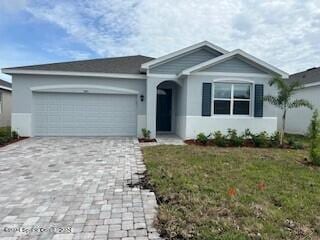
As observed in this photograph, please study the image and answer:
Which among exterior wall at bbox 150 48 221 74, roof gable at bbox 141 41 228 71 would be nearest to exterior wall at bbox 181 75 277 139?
exterior wall at bbox 150 48 221 74

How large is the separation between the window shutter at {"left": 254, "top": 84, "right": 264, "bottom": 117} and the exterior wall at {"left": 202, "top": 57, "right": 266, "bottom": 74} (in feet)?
2.72

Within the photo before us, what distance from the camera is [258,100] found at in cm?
1256

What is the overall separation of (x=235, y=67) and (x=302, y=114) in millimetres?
7427

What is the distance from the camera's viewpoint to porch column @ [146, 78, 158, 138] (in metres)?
13.1

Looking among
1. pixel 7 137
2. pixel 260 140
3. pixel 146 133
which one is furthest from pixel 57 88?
pixel 260 140

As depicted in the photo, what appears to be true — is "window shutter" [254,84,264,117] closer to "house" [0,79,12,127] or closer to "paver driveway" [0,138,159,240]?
"paver driveway" [0,138,159,240]

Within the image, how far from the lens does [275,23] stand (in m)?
13.7

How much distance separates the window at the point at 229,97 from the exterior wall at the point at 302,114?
19.8ft

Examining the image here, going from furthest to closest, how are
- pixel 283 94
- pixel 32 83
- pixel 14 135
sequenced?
1. pixel 32 83
2. pixel 14 135
3. pixel 283 94

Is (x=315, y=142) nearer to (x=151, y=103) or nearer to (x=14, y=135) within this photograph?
(x=151, y=103)

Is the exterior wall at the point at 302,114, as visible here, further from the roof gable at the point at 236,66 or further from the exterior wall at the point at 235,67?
the exterior wall at the point at 235,67

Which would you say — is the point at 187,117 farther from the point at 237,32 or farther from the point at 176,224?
the point at 176,224

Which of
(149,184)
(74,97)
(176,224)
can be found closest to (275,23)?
(74,97)

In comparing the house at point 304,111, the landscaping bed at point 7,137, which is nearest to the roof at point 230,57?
the house at point 304,111
